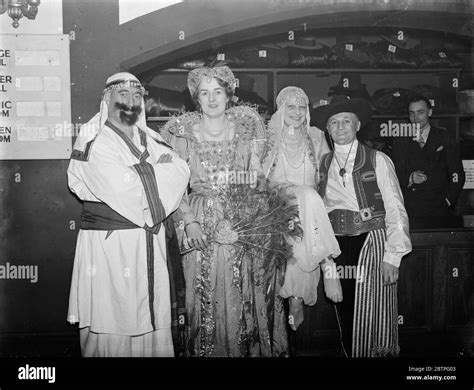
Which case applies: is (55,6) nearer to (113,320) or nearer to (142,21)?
(142,21)

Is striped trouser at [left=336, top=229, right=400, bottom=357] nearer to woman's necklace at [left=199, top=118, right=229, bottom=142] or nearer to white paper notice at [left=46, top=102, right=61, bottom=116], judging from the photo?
woman's necklace at [left=199, top=118, right=229, bottom=142]

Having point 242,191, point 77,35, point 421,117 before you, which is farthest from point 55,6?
point 421,117

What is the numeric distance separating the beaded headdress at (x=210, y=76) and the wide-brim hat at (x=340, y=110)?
18.9 inches

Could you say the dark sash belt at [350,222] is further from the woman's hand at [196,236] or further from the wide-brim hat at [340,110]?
the woman's hand at [196,236]

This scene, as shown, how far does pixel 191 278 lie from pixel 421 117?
1562 millimetres

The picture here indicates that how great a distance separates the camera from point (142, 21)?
3.53m

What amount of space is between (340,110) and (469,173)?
2.69ft

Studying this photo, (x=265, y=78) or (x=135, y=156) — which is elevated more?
(x=265, y=78)

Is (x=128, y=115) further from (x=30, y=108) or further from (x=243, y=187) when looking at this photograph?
(x=243, y=187)

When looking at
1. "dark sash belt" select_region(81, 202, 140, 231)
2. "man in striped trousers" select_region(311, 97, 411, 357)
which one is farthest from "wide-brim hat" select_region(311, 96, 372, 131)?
"dark sash belt" select_region(81, 202, 140, 231)

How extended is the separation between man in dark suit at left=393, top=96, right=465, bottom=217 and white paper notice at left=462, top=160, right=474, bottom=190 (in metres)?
0.02

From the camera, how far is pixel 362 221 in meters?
3.55

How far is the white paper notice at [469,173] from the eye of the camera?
3.64 metres

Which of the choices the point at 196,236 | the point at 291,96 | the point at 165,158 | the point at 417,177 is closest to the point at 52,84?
the point at 165,158
